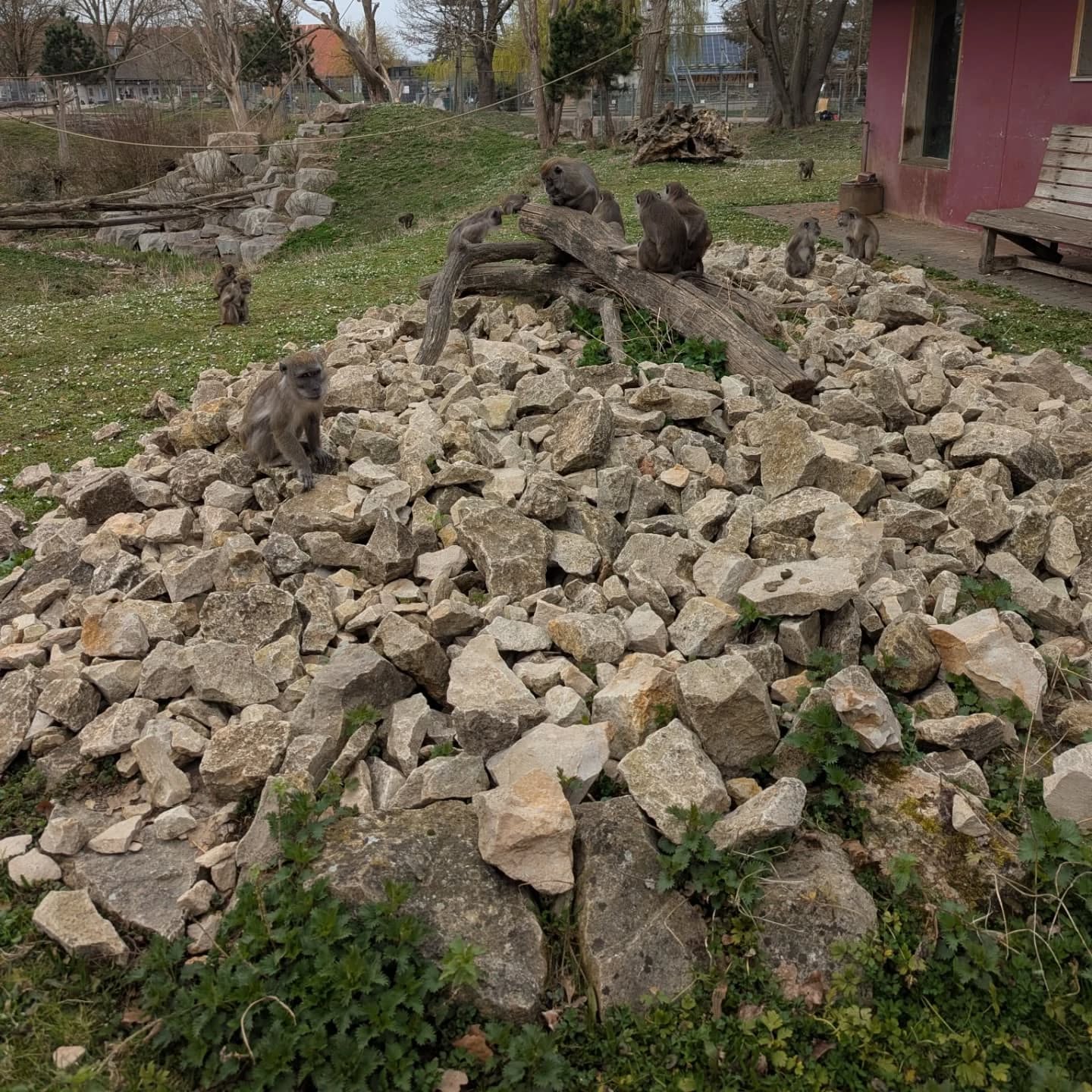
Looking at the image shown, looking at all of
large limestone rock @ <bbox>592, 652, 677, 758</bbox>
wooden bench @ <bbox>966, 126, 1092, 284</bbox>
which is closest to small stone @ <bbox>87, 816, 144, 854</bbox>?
large limestone rock @ <bbox>592, 652, 677, 758</bbox>

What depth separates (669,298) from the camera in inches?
289

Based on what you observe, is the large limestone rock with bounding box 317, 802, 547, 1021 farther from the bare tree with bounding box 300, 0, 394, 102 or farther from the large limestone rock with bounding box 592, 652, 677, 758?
the bare tree with bounding box 300, 0, 394, 102

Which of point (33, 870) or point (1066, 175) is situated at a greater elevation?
point (1066, 175)

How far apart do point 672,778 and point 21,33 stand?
48.5 meters

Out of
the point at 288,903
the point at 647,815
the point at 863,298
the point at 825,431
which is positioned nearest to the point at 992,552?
the point at 825,431

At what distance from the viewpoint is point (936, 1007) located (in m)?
2.98

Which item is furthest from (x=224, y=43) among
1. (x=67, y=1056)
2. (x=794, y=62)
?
(x=67, y=1056)

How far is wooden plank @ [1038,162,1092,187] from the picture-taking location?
406 inches

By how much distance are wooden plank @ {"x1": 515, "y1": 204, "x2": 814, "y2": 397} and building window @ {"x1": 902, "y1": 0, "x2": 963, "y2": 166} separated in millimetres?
7619

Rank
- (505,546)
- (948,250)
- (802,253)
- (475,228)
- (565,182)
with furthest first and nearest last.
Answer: (948,250) < (802,253) < (565,182) < (475,228) < (505,546)

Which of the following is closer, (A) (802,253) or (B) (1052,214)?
(A) (802,253)

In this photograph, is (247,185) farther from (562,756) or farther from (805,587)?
(562,756)

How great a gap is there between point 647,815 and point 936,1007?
3.50 feet

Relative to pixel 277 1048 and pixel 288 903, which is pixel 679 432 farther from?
pixel 277 1048
